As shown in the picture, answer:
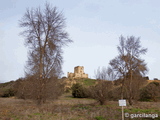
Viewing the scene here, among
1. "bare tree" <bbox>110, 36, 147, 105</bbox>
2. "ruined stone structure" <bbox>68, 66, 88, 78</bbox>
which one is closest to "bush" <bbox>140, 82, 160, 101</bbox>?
"bare tree" <bbox>110, 36, 147, 105</bbox>

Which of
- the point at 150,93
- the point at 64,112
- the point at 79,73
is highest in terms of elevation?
the point at 79,73

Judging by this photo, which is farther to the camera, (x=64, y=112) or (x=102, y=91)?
(x=102, y=91)

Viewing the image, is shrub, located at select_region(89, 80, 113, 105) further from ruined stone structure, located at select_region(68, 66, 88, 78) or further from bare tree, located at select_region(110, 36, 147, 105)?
ruined stone structure, located at select_region(68, 66, 88, 78)

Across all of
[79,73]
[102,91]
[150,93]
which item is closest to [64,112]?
[102,91]

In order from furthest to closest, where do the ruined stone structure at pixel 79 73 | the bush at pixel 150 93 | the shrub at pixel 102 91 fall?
the ruined stone structure at pixel 79 73, the bush at pixel 150 93, the shrub at pixel 102 91

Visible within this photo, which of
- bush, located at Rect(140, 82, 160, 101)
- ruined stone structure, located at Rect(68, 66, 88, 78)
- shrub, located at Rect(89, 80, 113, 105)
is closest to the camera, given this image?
shrub, located at Rect(89, 80, 113, 105)

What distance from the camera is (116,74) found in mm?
17719

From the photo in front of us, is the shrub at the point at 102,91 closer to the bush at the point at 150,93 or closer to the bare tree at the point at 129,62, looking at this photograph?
the bare tree at the point at 129,62

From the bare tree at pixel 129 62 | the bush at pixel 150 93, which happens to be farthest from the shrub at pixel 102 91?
the bush at pixel 150 93

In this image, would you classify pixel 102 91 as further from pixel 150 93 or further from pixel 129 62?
pixel 150 93

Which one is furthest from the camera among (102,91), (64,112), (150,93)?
(150,93)

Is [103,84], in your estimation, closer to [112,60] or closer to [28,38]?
[112,60]

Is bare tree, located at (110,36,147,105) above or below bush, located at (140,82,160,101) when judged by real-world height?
above

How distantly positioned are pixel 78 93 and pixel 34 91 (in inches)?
860
